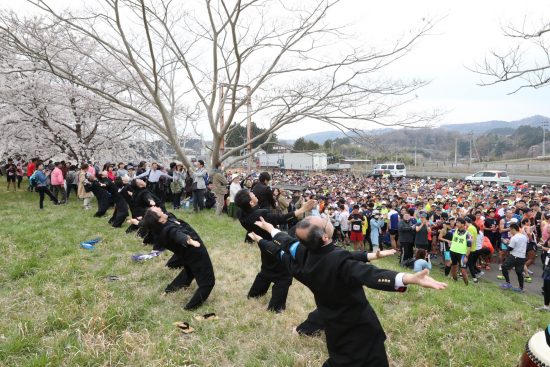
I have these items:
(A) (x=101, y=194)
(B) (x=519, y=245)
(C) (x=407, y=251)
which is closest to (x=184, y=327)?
(A) (x=101, y=194)

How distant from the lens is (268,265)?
5004 mm

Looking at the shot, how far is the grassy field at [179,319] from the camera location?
393 centimetres

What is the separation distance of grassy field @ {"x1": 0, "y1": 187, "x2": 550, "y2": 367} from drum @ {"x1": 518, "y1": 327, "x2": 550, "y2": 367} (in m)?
1.81

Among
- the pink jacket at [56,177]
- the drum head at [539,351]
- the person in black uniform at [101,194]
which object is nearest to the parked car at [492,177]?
the person in black uniform at [101,194]

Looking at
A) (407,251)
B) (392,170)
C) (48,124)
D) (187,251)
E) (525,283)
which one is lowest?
(525,283)

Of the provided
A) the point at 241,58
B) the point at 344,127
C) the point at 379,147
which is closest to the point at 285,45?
the point at 241,58

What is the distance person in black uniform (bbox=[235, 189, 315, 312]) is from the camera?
4.96 metres

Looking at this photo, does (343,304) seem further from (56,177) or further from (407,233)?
(56,177)

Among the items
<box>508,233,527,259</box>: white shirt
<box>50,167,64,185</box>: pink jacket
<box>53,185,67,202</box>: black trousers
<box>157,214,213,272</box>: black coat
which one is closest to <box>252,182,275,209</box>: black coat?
<box>157,214,213,272</box>: black coat

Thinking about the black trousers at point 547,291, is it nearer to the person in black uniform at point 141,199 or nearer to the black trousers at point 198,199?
the person in black uniform at point 141,199

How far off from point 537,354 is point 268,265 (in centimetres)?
324

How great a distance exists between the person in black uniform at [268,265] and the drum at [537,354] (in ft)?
9.23

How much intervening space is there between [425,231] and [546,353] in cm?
957

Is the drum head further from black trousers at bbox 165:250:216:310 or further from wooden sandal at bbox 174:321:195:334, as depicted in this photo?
black trousers at bbox 165:250:216:310
